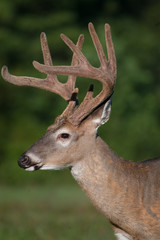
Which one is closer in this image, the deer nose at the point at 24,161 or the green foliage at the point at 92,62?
the deer nose at the point at 24,161

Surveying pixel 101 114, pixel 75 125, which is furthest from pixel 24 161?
pixel 101 114

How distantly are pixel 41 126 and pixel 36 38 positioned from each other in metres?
2.69

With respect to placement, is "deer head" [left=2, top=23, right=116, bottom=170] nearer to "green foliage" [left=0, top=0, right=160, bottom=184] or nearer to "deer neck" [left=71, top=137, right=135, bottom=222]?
"deer neck" [left=71, top=137, right=135, bottom=222]

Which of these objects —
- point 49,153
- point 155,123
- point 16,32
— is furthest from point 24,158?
point 16,32

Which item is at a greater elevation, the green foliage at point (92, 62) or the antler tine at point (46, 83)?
the green foliage at point (92, 62)

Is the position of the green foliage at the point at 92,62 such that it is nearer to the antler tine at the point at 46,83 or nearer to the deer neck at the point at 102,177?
the antler tine at the point at 46,83

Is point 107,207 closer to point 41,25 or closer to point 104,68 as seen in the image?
point 104,68

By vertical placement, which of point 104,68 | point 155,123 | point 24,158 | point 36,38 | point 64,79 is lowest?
point 24,158

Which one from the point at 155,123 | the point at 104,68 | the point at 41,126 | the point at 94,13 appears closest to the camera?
the point at 104,68

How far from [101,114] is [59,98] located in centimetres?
1401

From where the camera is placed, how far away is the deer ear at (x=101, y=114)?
642 centimetres

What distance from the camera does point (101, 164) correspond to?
20.4 feet

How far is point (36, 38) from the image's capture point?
70.3ft

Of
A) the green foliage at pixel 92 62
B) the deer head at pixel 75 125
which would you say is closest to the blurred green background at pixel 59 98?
the green foliage at pixel 92 62
